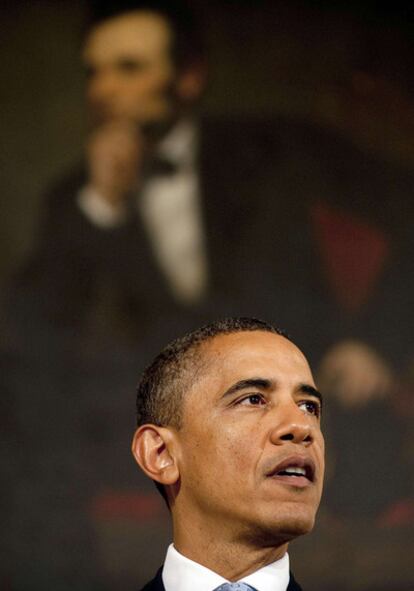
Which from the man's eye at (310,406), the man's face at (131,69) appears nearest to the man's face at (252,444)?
the man's eye at (310,406)

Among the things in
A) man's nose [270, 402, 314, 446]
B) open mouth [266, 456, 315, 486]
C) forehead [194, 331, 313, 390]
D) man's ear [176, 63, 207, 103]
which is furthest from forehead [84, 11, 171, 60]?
open mouth [266, 456, 315, 486]

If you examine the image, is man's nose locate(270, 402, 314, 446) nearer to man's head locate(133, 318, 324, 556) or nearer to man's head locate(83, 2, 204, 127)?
man's head locate(133, 318, 324, 556)

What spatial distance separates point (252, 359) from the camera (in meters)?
3.29

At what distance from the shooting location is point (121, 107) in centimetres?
840

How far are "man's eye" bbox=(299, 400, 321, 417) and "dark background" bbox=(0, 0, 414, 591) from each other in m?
4.55

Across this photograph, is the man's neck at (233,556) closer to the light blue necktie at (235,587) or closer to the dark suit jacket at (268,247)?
the light blue necktie at (235,587)

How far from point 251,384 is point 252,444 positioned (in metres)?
0.20

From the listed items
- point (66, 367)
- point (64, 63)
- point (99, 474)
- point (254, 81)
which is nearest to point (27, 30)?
point (64, 63)

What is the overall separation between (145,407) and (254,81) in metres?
5.63

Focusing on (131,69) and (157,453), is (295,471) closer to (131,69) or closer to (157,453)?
(157,453)

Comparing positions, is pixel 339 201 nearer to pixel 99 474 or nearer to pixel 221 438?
pixel 99 474

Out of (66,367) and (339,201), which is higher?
(339,201)

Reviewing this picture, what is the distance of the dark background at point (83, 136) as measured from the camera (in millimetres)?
7566

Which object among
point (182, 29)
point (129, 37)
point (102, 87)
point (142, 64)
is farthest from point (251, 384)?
point (182, 29)
